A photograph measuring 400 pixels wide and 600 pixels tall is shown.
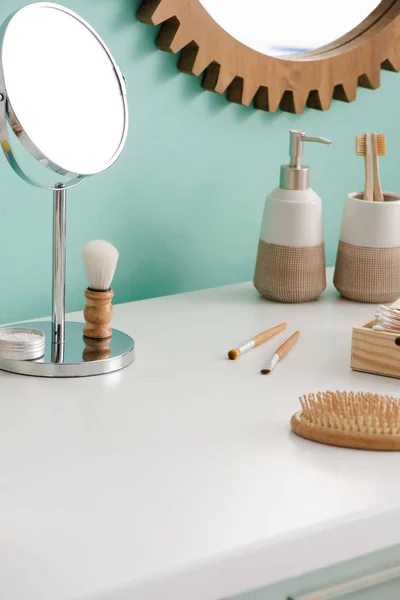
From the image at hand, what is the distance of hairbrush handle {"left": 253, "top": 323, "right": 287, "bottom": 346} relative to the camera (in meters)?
1.06

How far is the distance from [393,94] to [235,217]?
0.38m

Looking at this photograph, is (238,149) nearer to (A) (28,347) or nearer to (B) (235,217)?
(B) (235,217)

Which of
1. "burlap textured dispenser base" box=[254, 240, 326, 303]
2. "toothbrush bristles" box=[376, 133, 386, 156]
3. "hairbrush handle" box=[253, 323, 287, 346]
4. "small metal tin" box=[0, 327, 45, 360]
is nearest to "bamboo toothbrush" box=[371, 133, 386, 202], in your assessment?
"toothbrush bristles" box=[376, 133, 386, 156]

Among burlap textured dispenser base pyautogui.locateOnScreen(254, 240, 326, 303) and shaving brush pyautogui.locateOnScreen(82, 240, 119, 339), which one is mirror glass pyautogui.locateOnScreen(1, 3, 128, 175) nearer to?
shaving brush pyautogui.locateOnScreen(82, 240, 119, 339)

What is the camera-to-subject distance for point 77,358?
37.3 inches

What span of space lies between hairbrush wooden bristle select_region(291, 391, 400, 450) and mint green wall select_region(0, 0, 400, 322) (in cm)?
49

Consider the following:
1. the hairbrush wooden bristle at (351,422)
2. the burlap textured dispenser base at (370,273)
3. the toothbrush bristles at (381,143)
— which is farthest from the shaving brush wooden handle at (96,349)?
the toothbrush bristles at (381,143)

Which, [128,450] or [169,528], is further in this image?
[128,450]

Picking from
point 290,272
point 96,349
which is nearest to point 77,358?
point 96,349

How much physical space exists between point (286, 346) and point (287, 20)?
578 mm

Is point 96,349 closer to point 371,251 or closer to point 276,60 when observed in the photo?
point 371,251

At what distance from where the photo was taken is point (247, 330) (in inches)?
43.8

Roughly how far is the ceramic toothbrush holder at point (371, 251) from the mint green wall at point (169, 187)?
0.65 feet

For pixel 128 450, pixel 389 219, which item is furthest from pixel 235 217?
pixel 128 450
